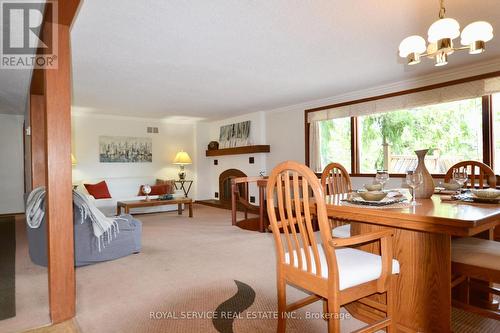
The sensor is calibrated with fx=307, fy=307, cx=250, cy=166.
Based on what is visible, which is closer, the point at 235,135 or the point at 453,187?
the point at 453,187

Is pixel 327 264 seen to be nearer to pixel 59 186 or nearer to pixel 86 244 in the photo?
pixel 59 186

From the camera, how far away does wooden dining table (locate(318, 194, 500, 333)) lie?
57.2 inches

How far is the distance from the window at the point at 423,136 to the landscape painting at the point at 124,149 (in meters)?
4.85

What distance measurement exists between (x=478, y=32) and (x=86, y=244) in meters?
3.56

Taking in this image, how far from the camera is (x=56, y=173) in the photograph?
196cm

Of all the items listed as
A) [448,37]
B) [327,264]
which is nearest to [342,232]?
[327,264]

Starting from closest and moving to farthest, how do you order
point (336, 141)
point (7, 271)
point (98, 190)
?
point (7, 271), point (336, 141), point (98, 190)

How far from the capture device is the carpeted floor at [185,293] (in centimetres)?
190

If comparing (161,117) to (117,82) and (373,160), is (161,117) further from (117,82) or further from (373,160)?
(373,160)

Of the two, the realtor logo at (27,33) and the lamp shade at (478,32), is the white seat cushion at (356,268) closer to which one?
the lamp shade at (478,32)

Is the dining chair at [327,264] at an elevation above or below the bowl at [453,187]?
below

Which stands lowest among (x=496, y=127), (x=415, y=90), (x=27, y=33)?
(x=496, y=127)

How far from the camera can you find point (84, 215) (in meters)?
2.96

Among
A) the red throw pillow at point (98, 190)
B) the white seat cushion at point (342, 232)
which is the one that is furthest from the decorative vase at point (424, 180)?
the red throw pillow at point (98, 190)
